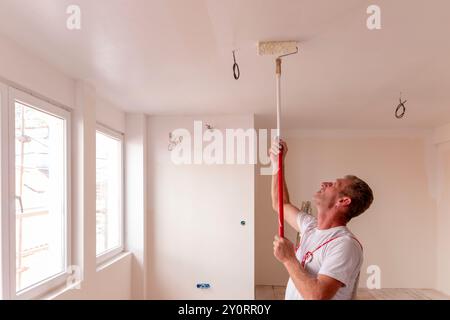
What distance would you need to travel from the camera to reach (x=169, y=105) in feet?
11.8

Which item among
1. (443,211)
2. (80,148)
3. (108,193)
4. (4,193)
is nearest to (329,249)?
(4,193)

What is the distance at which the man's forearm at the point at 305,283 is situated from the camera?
3.76ft

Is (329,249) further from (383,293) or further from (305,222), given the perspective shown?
(383,293)

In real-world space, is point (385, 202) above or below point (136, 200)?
below

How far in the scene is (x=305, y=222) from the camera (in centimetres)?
161

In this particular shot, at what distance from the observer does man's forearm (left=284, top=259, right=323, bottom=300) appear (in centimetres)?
115

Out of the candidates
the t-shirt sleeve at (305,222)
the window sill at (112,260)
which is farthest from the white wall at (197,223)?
the t-shirt sleeve at (305,222)

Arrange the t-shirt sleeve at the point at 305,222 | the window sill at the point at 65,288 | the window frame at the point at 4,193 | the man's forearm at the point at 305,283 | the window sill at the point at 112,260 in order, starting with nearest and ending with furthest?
the man's forearm at the point at 305,283 → the t-shirt sleeve at the point at 305,222 → the window frame at the point at 4,193 → the window sill at the point at 65,288 → the window sill at the point at 112,260

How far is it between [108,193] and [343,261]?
10.1 ft

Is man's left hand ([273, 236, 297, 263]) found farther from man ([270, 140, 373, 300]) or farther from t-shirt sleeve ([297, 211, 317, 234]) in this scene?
t-shirt sleeve ([297, 211, 317, 234])

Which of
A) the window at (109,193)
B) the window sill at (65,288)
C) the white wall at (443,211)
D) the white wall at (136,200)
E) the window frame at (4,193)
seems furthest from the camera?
the white wall at (443,211)

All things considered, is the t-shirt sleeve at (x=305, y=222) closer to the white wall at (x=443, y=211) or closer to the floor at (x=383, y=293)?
the floor at (x=383, y=293)

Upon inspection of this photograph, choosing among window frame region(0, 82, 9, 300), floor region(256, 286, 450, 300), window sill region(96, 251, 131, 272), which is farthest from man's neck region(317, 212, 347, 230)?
floor region(256, 286, 450, 300)
